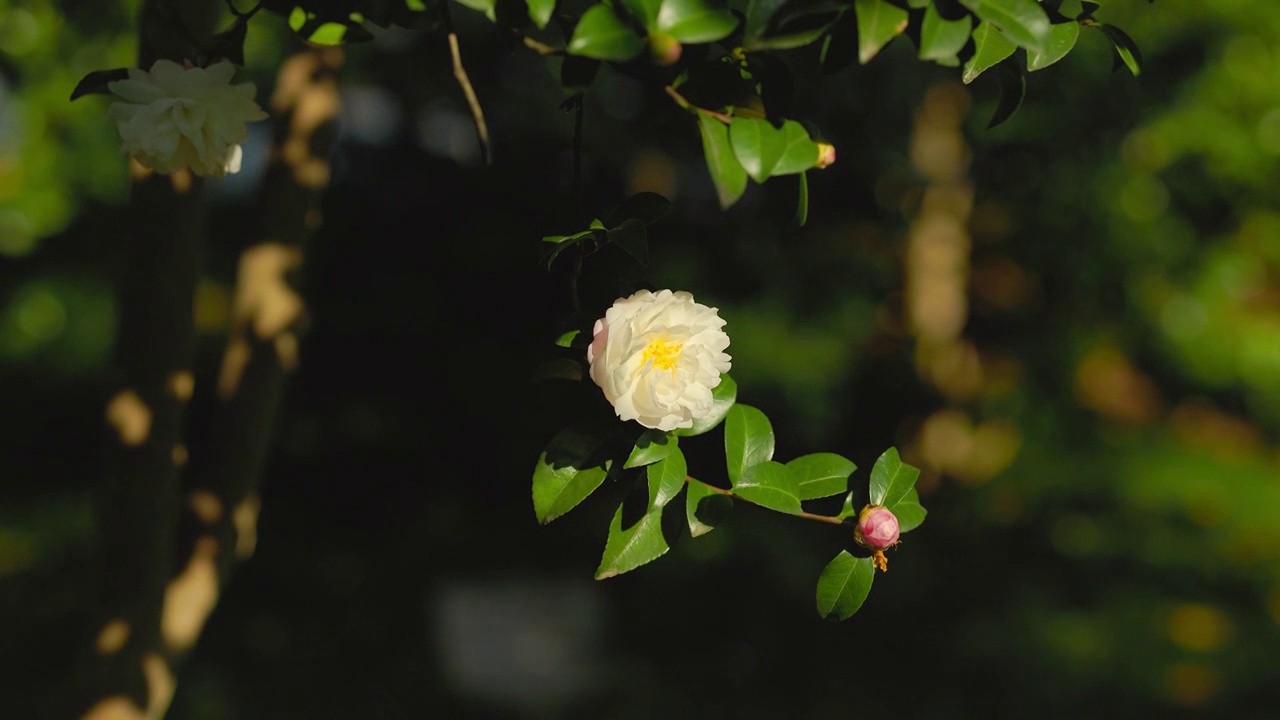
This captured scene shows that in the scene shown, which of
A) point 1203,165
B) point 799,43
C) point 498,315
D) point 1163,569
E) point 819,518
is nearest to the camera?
point 799,43

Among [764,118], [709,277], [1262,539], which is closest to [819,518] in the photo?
[764,118]

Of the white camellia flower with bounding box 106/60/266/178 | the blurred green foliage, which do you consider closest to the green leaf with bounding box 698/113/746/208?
the white camellia flower with bounding box 106/60/266/178

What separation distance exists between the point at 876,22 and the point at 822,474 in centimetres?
37

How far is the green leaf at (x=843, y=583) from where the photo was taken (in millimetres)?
820

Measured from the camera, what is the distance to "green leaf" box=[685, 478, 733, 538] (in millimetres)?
812

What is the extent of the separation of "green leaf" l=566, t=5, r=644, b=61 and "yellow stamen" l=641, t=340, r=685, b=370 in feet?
0.65

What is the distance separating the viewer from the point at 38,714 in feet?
4.49

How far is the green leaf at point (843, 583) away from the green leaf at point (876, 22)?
0.38 meters

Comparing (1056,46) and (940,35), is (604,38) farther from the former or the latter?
(1056,46)

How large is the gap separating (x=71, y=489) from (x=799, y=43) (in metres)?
4.57

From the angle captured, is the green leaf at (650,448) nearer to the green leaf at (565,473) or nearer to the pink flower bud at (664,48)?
the green leaf at (565,473)

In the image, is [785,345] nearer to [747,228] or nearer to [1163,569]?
[747,228]

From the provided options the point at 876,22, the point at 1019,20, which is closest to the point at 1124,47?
the point at 1019,20

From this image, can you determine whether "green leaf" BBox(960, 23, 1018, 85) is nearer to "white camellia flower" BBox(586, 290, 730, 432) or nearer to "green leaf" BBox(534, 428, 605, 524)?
"white camellia flower" BBox(586, 290, 730, 432)
